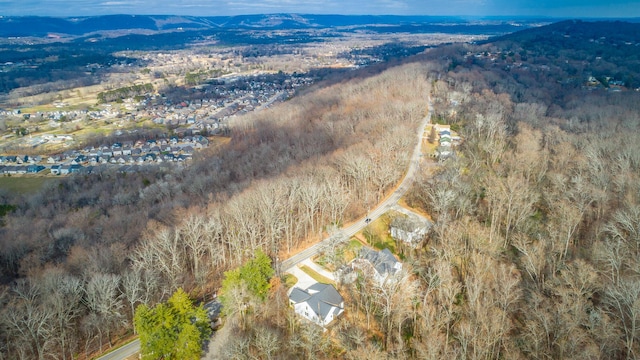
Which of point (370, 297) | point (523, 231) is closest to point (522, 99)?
point (523, 231)

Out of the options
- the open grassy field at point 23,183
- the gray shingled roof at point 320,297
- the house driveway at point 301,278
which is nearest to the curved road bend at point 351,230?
the house driveway at point 301,278

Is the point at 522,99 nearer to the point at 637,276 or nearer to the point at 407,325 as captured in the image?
the point at 637,276

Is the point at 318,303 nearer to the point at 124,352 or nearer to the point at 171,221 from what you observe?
the point at 124,352

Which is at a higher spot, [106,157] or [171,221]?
[171,221]

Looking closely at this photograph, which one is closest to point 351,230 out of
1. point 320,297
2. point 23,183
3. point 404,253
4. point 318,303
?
point 404,253

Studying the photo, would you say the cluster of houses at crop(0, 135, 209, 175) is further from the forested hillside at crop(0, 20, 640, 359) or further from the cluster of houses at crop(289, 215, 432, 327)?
the cluster of houses at crop(289, 215, 432, 327)

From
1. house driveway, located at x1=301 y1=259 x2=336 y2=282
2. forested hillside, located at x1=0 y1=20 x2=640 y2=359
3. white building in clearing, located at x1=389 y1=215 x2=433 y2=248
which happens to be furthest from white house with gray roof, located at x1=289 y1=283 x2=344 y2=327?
white building in clearing, located at x1=389 y1=215 x2=433 y2=248

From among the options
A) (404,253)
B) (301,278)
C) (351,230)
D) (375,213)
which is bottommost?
(301,278)
